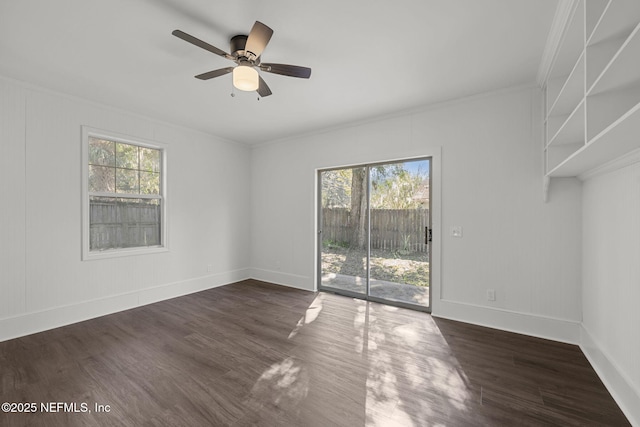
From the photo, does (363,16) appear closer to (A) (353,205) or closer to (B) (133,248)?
(A) (353,205)

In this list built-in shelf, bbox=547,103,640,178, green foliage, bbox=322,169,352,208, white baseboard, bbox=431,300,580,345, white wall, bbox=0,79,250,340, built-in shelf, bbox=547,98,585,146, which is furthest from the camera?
green foliage, bbox=322,169,352,208

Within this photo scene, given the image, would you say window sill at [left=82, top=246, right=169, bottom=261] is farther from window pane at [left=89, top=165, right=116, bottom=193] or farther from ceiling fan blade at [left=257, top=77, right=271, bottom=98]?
ceiling fan blade at [left=257, top=77, right=271, bottom=98]

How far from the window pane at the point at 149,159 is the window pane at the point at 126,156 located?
0.08m

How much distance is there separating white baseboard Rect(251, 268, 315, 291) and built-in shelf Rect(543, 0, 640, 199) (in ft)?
12.1

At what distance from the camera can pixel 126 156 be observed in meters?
3.87

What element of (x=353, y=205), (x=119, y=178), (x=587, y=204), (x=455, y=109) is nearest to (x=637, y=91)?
(x=587, y=204)

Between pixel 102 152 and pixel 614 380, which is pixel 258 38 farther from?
pixel 614 380

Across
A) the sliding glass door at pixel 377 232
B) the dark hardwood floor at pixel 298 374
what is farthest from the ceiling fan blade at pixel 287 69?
the dark hardwood floor at pixel 298 374

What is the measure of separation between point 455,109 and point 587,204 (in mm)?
1689

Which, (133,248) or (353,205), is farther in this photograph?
(353,205)

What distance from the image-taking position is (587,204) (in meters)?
2.59

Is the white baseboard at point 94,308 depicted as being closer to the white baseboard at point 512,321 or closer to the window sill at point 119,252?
the window sill at point 119,252

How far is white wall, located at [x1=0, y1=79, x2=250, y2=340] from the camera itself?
2883mm

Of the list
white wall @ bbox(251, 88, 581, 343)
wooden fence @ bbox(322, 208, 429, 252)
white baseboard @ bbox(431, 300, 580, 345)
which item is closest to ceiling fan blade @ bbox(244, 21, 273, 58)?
white wall @ bbox(251, 88, 581, 343)
